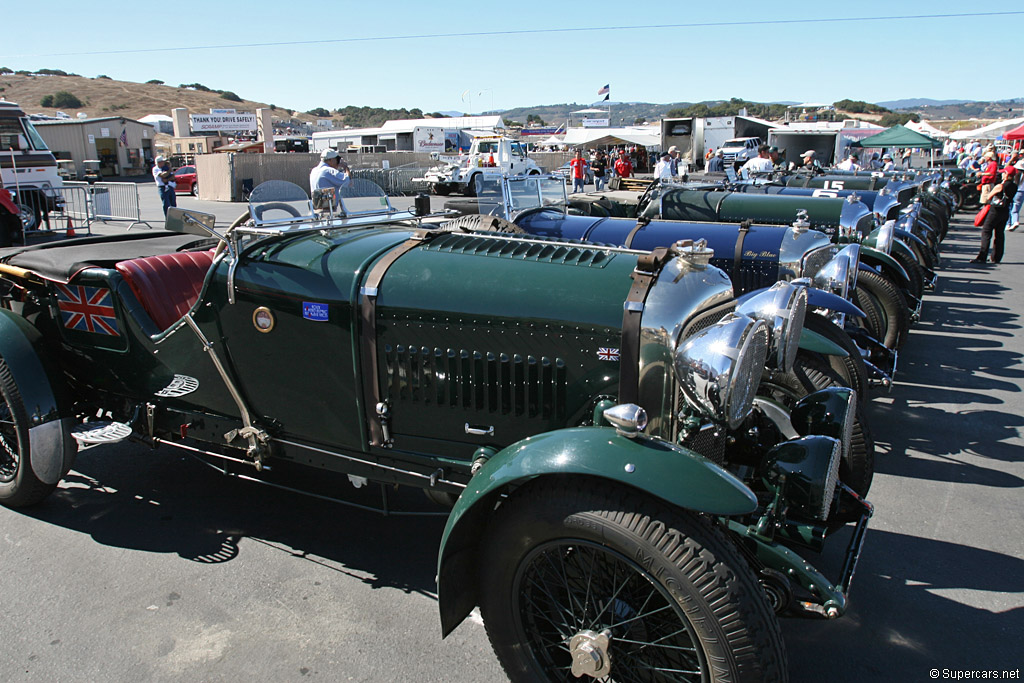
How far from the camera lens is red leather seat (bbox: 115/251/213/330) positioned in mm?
3451

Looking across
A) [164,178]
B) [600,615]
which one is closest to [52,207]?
[164,178]

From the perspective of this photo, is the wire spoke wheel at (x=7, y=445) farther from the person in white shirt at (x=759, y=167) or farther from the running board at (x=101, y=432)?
the person in white shirt at (x=759, y=167)

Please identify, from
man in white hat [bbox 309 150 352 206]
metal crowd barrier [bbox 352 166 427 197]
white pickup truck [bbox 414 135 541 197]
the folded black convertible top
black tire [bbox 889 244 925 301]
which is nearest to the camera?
the folded black convertible top

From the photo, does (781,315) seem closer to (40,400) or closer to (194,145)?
(40,400)

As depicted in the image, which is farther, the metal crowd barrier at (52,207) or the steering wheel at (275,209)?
the metal crowd barrier at (52,207)

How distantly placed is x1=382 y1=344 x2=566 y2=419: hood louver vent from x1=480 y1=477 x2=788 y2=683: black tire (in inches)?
21.7

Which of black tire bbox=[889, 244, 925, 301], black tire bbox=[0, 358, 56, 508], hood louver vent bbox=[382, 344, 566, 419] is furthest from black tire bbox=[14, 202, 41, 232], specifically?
black tire bbox=[889, 244, 925, 301]

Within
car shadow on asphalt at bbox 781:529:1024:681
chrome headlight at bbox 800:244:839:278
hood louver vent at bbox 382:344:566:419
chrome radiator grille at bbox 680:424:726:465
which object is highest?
chrome headlight at bbox 800:244:839:278

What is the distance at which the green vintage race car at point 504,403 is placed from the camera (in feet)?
6.68

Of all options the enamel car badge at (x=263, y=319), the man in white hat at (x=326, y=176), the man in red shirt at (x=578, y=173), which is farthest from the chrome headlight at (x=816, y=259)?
the man in red shirt at (x=578, y=173)

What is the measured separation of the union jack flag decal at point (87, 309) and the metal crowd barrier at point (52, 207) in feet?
33.3

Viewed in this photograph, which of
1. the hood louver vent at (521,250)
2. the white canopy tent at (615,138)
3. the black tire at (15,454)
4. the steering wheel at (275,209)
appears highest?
the white canopy tent at (615,138)

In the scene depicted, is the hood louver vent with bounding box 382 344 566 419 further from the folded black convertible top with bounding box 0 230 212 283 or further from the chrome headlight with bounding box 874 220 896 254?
the chrome headlight with bounding box 874 220 896 254

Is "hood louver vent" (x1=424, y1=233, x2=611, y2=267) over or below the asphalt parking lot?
over
